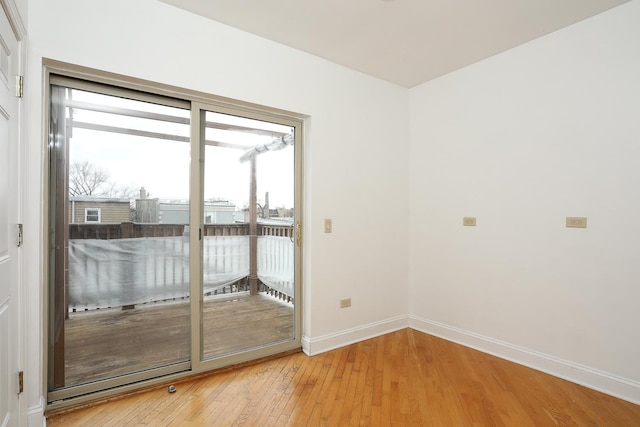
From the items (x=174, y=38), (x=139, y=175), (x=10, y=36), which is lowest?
(x=139, y=175)

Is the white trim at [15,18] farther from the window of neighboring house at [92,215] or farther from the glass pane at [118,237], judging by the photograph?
the window of neighboring house at [92,215]

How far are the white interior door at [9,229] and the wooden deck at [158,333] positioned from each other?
0.52m

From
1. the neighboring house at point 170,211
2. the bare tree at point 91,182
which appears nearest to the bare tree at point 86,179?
the bare tree at point 91,182

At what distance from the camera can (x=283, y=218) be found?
3070mm

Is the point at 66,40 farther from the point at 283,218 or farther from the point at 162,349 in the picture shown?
the point at 162,349

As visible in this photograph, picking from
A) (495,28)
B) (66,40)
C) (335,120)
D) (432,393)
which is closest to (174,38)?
(66,40)

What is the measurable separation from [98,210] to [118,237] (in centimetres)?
23

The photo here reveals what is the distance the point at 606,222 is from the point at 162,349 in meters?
3.60

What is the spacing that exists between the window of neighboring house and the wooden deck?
2.17 ft

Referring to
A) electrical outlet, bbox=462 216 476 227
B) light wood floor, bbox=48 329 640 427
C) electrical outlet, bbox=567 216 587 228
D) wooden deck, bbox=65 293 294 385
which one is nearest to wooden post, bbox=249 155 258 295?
wooden deck, bbox=65 293 294 385

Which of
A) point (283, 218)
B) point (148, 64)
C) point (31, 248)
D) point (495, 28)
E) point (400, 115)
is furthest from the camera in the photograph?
point (400, 115)

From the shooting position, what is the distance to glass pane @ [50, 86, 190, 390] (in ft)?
7.04

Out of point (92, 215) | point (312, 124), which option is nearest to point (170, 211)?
point (92, 215)

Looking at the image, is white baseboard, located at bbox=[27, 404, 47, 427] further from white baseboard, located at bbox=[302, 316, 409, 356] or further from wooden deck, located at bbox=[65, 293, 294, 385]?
white baseboard, located at bbox=[302, 316, 409, 356]
